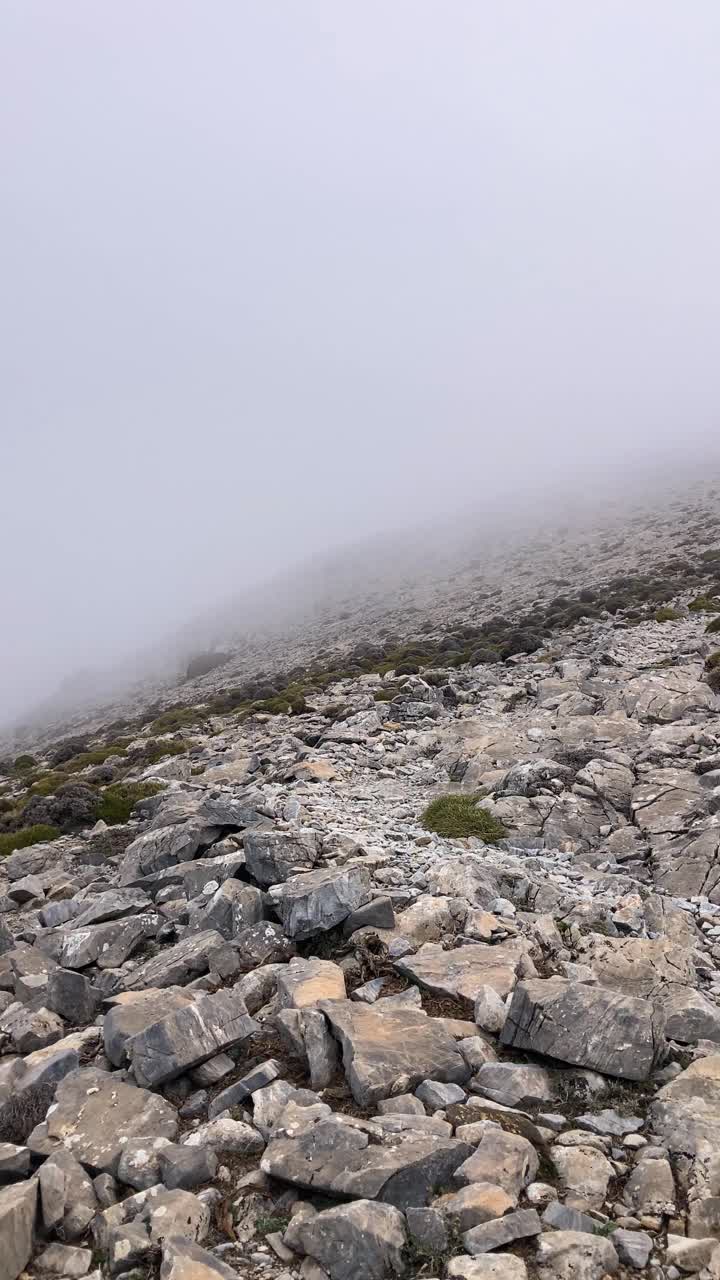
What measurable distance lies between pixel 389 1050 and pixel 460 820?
8084 mm

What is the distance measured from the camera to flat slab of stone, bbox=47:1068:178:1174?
6750 millimetres

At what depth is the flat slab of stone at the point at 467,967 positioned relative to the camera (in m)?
8.87

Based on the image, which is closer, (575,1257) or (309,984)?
(575,1257)

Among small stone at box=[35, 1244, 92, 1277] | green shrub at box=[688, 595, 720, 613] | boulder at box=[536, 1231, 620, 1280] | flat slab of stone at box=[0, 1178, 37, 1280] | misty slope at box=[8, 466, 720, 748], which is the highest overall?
flat slab of stone at box=[0, 1178, 37, 1280]

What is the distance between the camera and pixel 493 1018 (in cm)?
814

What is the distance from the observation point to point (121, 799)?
74.7ft

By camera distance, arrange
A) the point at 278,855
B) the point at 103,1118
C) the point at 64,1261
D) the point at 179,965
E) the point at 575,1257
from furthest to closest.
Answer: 1. the point at 278,855
2. the point at 179,965
3. the point at 103,1118
4. the point at 64,1261
5. the point at 575,1257

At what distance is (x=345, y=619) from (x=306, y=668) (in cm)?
2732

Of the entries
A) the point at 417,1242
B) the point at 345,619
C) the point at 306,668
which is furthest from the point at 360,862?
the point at 345,619

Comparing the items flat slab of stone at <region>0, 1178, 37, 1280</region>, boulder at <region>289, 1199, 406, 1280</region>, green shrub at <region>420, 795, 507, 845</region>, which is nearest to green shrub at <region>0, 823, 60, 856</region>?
green shrub at <region>420, 795, 507, 845</region>

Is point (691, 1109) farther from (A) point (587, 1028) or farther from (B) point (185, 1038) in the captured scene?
(B) point (185, 1038)

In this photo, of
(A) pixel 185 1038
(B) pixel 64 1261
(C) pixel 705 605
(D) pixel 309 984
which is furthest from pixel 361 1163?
(C) pixel 705 605

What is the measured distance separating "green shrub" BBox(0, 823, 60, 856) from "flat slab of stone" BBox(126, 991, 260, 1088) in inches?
577

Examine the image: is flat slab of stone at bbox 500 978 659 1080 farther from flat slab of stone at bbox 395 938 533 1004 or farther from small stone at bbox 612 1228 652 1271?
small stone at bbox 612 1228 652 1271
